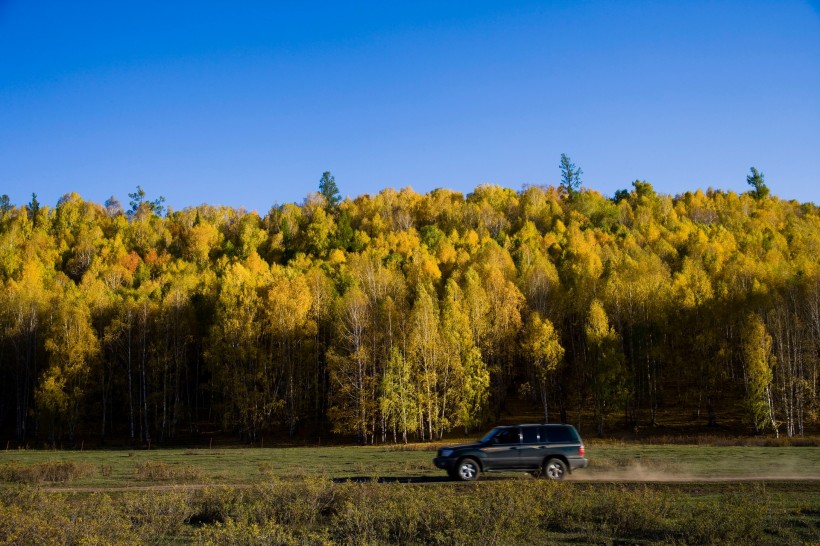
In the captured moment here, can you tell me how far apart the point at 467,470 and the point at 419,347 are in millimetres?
35738

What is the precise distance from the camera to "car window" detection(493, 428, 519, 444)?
76.3ft

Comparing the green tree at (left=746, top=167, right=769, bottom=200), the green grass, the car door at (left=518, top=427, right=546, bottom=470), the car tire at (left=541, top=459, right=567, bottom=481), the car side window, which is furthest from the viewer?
the green tree at (left=746, top=167, right=769, bottom=200)

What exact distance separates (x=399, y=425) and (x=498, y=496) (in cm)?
4377

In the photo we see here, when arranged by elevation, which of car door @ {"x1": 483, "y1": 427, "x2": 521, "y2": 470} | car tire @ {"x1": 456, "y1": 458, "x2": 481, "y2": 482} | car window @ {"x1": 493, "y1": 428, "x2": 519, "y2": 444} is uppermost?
car window @ {"x1": 493, "y1": 428, "x2": 519, "y2": 444}

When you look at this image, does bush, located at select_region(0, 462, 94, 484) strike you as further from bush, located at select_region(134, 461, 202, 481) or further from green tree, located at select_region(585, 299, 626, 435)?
green tree, located at select_region(585, 299, 626, 435)

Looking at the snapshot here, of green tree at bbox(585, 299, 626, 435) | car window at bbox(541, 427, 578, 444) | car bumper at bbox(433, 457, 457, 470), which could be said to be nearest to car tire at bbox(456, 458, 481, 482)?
car bumper at bbox(433, 457, 457, 470)

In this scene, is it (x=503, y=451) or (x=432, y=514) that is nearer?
A: (x=432, y=514)

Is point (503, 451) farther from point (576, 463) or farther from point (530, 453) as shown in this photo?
point (576, 463)

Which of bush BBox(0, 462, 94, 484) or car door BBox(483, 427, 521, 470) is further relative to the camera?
bush BBox(0, 462, 94, 484)

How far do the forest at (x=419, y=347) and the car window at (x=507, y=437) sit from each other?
32.2m

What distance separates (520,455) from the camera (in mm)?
23000

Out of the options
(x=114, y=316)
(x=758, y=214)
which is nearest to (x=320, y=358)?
(x=114, y=316)

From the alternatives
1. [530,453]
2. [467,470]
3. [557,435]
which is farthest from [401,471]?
[557,435]

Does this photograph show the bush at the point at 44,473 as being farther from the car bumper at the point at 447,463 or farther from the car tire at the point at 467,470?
the car tire at the point at 467,470
